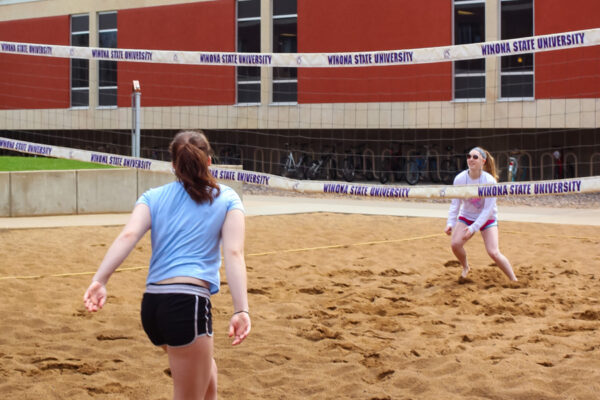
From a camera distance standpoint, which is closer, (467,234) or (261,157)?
(467,234)

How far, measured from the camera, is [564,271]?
9.09m

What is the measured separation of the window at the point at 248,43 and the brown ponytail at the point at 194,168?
23311 millimetres

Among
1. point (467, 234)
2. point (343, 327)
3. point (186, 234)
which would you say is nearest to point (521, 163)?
point (467, 234)

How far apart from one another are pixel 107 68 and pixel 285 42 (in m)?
7.09

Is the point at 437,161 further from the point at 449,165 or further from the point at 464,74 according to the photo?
the point at 464,74

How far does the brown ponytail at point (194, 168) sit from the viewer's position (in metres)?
3.42

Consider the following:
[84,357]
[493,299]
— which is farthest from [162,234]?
[493,299]

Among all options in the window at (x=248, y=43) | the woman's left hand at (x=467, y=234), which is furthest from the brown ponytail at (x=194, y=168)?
the window at (x=248, y=43)

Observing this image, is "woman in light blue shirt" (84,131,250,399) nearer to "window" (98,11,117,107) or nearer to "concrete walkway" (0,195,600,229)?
"concrete walkway" (0,195,600,229)

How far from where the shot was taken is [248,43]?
27578 millimetres

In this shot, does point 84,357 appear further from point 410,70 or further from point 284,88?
point 284,88

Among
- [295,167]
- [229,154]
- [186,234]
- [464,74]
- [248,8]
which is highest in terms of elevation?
[248,8]

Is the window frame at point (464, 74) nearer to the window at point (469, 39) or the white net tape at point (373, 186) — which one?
the window at point (469, 39)

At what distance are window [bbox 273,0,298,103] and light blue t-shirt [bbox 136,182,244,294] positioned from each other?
75.6 ft
